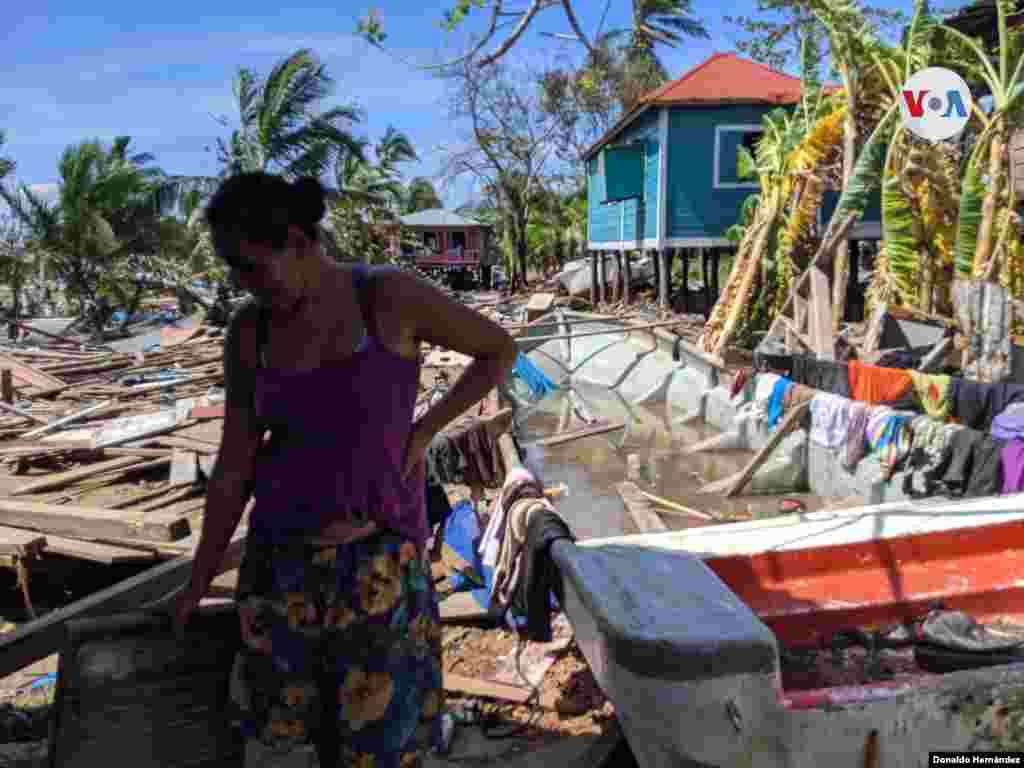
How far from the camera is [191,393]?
35.2 feet

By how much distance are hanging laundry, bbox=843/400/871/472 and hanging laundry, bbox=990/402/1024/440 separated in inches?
50.4

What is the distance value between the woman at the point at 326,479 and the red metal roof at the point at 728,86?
16.0 meters

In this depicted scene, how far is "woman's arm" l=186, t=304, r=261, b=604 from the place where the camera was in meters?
2.00

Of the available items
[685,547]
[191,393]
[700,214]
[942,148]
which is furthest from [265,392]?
[700,214]

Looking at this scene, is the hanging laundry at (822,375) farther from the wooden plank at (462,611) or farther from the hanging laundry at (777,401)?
the wooden plank at (462,611)

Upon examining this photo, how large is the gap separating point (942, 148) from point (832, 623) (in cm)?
840

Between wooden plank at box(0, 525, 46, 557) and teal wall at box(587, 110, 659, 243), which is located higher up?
teal wall at box(587, 110, 659, 243)

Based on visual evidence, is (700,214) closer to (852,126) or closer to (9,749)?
(852,126)

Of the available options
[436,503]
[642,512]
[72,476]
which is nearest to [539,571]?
[436,503]

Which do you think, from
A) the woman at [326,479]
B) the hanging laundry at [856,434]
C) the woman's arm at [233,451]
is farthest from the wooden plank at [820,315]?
the woman's arm at [233,451]

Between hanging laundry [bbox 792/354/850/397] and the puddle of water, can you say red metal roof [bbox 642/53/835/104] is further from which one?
hanging laundry [bbox 792/354/850/397]

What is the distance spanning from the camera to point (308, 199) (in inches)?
74.1

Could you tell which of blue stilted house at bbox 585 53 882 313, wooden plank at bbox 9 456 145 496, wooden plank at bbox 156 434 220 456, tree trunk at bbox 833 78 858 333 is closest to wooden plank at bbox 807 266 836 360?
tree trunk at bbox 833 78 858 333

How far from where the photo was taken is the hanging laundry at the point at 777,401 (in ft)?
30.6
